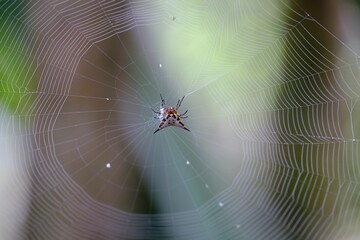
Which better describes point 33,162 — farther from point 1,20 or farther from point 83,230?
point 1,20

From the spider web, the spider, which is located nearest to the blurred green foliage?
the spider web

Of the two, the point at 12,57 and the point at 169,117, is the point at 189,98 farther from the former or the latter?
the point at 12,57

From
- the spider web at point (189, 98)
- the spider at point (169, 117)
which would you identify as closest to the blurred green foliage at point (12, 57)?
the spider web at point (189, 98)

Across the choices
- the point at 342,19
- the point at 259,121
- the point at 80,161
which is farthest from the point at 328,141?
the point at 80,161

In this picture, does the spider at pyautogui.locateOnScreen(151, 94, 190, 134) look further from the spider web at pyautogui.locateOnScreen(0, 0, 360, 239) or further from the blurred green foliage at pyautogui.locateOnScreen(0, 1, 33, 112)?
the blurred green foliage at pyautogui.locateOnScreen(0, 1, 33, 112)

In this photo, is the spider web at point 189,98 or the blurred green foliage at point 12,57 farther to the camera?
the spider web at point 189,98

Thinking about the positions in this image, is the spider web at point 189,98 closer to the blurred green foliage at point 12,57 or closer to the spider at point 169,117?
the blurred green foliage at point 12,57

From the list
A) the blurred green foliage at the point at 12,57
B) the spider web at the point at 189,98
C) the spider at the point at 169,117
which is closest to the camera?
the blurred green foliage at the point at 12,57

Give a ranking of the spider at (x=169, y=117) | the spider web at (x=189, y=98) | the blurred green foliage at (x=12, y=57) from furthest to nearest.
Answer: the spider at (x=169, y=117) → the spider web at (x=189, y=98) → the blurred green foliage at (x=12, y=57)

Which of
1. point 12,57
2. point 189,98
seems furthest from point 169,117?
point 12,57
